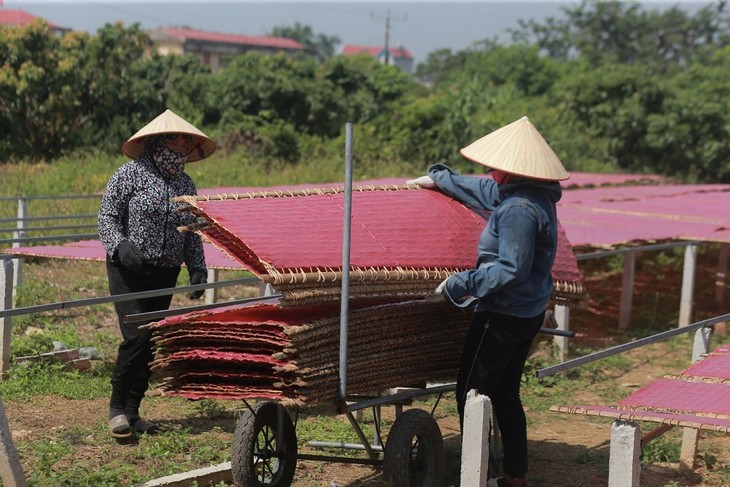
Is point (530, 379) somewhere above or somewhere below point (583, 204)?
below

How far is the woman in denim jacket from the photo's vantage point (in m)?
4.36

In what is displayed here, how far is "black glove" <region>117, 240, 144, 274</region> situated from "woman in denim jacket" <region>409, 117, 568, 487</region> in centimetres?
165

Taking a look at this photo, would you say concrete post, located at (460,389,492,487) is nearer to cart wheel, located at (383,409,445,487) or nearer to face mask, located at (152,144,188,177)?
cart wheel, located at (383,409,445,487)

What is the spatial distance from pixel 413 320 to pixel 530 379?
3579mm

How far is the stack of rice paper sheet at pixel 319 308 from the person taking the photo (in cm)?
409

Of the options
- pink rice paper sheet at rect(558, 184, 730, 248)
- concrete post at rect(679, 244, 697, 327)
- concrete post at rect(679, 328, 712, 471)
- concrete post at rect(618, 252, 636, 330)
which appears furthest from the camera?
concrete post at rect(618, 252, 636, 330)

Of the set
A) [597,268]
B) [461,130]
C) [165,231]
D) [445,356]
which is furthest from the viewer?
[461,130]

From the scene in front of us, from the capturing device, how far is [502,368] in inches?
182

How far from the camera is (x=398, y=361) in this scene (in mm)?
4617

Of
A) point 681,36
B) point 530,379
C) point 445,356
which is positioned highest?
point 681,36

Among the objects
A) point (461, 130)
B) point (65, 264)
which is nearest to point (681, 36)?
point (461, 130)

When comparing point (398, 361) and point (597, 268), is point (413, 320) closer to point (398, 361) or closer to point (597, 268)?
point (398, 361)

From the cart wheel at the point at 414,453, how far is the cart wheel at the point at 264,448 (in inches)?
20.1

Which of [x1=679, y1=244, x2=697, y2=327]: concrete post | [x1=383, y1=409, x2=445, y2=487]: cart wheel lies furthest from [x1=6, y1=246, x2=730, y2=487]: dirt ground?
[x1=679, y1=244, x2=697, y2=327]: concrete post
